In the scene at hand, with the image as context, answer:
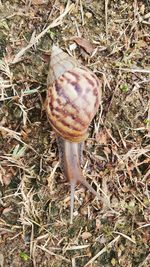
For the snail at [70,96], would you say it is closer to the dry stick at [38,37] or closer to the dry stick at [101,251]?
the dry stick at [38,37]

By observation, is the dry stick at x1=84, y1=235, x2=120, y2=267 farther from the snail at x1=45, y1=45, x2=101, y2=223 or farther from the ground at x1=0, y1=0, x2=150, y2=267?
the snail at x1=45, y1=45, x2=101, y2=223

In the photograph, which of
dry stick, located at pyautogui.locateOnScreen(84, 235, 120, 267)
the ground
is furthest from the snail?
dry stick, located at pyautogui.locateOnScreen(84, 235, 120, 267)

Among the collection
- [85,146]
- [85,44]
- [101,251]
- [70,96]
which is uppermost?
[85,44]

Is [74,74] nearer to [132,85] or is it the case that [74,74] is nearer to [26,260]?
[132,85]

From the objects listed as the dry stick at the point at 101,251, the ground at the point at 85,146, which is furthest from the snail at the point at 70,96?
the dry stick at the point at 101,251

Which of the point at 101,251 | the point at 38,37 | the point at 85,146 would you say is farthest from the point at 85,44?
the point at 101,251

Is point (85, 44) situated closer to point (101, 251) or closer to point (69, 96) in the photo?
point (69, 96)
